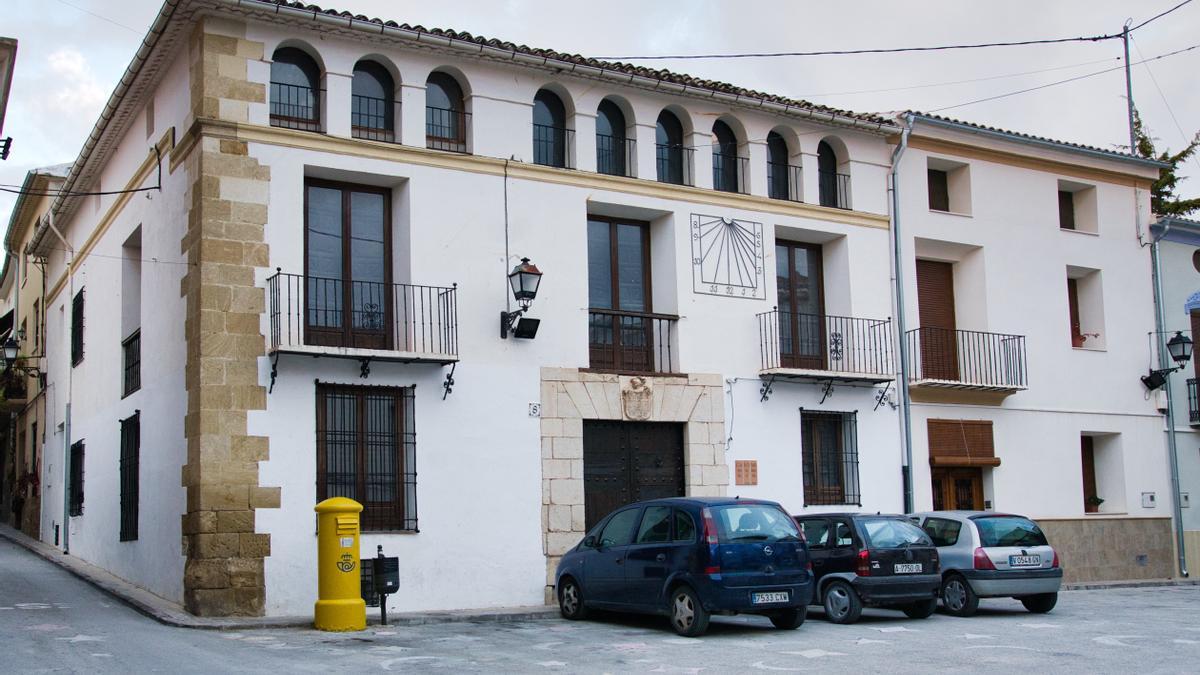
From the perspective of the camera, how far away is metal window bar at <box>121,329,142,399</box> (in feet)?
59.4

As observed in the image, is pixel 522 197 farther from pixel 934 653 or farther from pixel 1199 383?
pixel 1199 383

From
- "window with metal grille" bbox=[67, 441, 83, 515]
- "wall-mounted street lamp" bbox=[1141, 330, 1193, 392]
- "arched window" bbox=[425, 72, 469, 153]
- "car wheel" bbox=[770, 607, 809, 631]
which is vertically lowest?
"car wheel" bbox=[770, 607, 809, 631]

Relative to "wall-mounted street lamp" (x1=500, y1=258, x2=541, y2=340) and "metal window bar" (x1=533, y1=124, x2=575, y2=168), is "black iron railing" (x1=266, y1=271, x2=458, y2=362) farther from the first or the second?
"metal window bar" (x1=533, y1=124, x2=575, y2=168)

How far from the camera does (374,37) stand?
15.9 meters

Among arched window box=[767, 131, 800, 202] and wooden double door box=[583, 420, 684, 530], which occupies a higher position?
arched window box=[767, 131, 800, 202]

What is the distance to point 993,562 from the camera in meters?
15.2

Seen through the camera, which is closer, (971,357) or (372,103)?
(372,103)

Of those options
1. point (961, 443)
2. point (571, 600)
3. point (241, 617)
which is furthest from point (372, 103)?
point (961, 443)

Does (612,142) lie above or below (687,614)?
above

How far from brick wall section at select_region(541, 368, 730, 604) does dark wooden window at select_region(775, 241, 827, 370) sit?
1701 mm

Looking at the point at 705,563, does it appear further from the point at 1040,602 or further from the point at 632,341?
the point at 632,341

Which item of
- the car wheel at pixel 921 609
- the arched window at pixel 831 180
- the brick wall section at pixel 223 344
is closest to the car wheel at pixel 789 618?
the car wheel at pixel 921 609

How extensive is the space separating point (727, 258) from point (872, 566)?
5.85 meters

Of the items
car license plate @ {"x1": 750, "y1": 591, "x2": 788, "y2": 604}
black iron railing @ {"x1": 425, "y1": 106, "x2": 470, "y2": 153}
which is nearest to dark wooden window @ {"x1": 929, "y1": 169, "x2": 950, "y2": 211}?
black iron railing @ {"x1": 425, "y1": 106, "x2": 470, "y2": 153}
